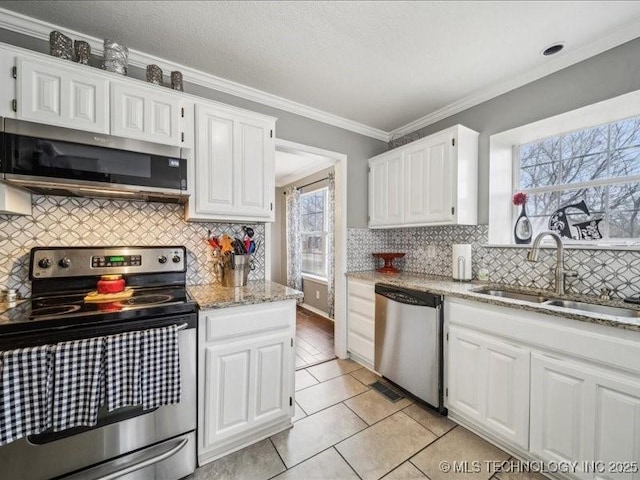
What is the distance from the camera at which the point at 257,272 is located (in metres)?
2.34

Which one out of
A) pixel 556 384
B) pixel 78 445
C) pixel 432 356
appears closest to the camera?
pixel 78 445

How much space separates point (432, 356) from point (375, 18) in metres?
2.26

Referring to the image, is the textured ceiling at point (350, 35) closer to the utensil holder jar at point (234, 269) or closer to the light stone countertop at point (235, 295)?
the utensil holder jar at point (234, 269)

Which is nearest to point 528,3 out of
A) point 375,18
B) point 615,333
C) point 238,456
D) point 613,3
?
point 613,3

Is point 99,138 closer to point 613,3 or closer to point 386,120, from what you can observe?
point 386,120

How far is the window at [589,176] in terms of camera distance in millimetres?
1809

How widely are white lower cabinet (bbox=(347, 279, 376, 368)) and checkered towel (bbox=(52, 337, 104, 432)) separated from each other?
2.02 metres

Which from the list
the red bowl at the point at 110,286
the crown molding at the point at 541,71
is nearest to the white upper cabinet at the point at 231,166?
the red bowl at the point at 110,286

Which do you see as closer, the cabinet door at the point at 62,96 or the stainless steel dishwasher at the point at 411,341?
the cabinet door at the point at 62,96

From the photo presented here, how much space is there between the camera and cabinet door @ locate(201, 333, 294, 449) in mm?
1521

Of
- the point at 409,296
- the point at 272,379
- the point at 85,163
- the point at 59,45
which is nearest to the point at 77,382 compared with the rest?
the point at 272,379

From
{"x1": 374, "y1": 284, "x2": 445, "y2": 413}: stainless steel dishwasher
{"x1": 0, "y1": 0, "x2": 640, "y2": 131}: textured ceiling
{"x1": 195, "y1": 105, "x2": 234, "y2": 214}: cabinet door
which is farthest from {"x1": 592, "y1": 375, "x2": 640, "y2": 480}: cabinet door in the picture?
{"x1": 195, "y1": 105, "x2": 234, "y2": 214}: cabinet door

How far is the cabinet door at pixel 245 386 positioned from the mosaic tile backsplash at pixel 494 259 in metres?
1.46

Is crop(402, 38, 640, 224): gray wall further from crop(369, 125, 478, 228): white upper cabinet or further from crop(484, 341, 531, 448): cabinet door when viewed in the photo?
crop(484, 341, 531, 448): cabinet door
